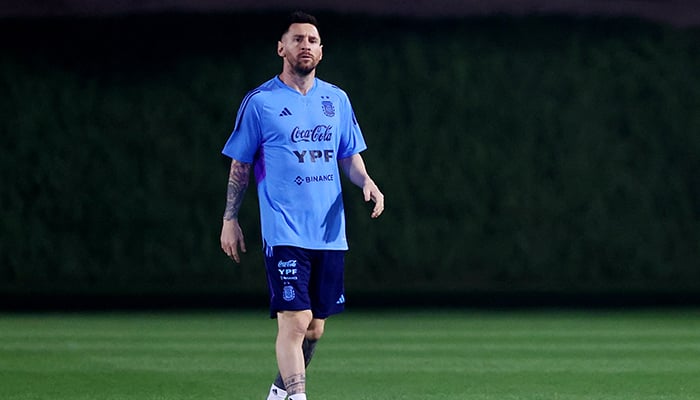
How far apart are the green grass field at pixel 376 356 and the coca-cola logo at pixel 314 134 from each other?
1923 mm

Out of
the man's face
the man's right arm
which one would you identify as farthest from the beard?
the man's right arm

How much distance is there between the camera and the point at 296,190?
6.30 metres

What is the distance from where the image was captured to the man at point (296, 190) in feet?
20.6

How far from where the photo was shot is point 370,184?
657cm

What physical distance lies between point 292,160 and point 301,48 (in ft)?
1.82

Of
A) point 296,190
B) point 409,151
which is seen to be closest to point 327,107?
point 296,190

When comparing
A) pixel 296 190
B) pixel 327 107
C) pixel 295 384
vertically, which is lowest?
pixel 295 384

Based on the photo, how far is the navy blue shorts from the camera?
6246 millimetres

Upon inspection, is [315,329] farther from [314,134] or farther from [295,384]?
[314,134]

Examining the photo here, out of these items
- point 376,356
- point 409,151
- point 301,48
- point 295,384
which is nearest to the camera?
point 295,384

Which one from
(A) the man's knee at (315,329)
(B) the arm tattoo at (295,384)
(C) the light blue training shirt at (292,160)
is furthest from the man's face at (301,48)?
(B) the arm tattoo at (295,384)

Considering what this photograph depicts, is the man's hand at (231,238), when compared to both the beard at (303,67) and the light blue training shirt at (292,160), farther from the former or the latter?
the beard at (303,67)

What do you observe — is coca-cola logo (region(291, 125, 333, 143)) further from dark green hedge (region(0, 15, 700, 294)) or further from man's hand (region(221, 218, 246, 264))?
dark green hedge (region(0, 15, 700, 294))

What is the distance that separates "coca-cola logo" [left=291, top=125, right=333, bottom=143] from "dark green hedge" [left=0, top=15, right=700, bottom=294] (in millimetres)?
8583
